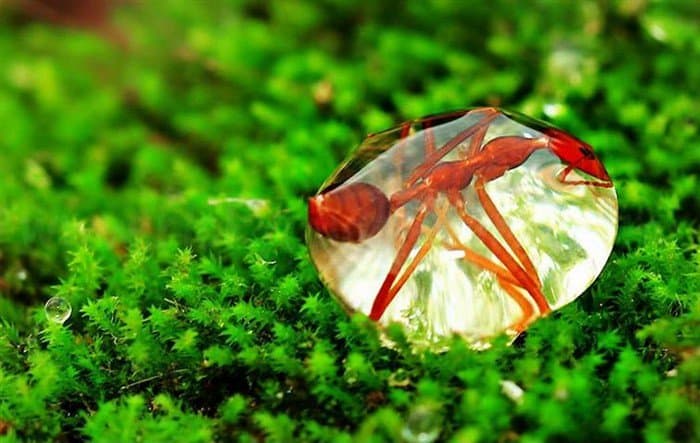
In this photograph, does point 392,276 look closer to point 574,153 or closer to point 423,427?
point 423,427

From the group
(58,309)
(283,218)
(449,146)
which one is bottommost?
(58,309)

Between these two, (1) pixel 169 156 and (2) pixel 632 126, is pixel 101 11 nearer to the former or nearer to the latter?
(1) pixel 169 156

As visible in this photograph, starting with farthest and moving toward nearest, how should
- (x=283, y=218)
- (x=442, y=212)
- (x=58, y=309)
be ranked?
1. (x=283, y=218)
2. (x=58, y=309)
3. (x=442, y=212)

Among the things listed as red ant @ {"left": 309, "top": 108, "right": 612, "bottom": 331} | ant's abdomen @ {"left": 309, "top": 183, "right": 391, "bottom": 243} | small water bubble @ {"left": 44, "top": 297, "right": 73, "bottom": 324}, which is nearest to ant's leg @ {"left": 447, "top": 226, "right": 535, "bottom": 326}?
red ant @ {"left": 309, "top": 108, "right": 612, "bottom": 331}

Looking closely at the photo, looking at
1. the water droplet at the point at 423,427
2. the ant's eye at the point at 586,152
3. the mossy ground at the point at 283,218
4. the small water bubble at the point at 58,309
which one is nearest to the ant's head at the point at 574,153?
the ant's eye at the point at 586,152

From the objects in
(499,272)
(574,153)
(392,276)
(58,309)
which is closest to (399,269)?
(392,276)

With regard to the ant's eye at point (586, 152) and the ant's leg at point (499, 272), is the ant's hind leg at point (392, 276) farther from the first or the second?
the ant's eye at point (586, 152)
